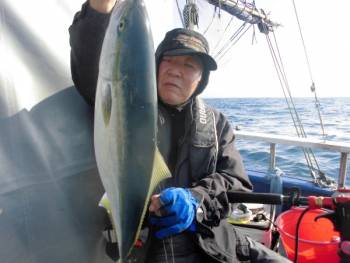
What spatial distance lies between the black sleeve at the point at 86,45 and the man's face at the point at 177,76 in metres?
0.54

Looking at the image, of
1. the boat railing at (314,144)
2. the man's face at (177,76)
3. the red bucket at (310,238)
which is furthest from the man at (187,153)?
the boat railing at (314,144)

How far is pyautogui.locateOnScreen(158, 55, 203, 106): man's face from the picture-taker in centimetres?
228

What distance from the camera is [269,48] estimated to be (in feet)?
26.1

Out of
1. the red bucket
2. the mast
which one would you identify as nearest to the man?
the red bucket

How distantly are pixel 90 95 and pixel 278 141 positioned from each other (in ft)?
10.2

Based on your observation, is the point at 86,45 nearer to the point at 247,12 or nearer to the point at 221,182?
the point at 221,182

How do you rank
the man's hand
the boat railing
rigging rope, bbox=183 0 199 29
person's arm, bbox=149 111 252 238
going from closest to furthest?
the man's hand < person's arm, bbox=149 111 252 238 < the boat railing < rigging rope, bbox=183 0 199 29

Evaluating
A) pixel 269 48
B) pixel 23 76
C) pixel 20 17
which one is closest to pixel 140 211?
pixel 23 76

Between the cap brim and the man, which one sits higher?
the cap brim

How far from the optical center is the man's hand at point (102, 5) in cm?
162

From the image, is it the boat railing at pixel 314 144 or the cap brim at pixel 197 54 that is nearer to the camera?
the cap brim at pixel 197 54

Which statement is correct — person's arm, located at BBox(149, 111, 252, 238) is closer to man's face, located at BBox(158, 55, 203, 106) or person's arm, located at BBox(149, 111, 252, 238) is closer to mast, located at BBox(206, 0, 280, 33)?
man's face, located at BBox(158, 55, 203, 106)

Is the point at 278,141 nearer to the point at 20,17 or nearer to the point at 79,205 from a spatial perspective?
the point at 79,205

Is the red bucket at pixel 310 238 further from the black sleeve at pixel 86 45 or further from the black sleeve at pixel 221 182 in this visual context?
the black sleeve at pixel 86 45
